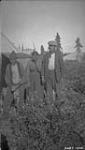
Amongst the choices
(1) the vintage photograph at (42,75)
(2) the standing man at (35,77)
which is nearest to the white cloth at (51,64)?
(1) the vintage photograph at (42,75)

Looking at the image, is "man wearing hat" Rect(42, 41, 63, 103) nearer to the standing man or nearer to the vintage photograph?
the vintage photograph

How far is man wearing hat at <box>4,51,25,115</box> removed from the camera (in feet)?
16.0

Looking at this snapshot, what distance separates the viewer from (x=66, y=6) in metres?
5.04

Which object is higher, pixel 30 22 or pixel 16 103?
pixel 30 22

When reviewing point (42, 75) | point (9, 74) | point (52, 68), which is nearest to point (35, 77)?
point (42, 75)

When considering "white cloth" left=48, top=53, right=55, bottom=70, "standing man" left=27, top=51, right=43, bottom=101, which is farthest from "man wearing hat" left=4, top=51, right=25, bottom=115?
"white cloth" left=48, top=53, right=55, bottom=70

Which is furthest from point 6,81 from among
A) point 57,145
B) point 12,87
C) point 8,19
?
point 57,145

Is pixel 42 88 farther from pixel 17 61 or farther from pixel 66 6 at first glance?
pixel 66 6

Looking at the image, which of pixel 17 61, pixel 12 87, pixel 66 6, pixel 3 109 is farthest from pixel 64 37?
pixel 3 109

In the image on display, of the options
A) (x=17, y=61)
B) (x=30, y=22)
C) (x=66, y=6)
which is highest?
(x=66, y=6)

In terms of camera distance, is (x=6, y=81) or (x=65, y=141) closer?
(x=65, y=141)

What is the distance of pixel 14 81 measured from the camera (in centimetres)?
497

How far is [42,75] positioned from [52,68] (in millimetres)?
259

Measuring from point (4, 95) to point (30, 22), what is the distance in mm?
1675
